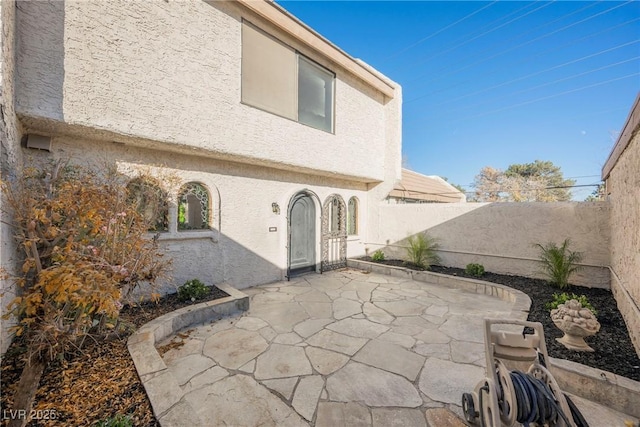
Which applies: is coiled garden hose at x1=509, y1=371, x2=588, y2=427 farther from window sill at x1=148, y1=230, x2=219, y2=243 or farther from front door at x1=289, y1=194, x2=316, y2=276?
front door at x1=289, y1=194, x2=316, y2=276

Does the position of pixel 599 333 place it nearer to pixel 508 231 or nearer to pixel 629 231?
pixel 629 231

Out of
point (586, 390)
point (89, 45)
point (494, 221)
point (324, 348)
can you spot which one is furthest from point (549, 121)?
point (89, 45)

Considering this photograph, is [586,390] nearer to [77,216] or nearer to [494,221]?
[494,221]

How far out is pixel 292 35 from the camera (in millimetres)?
7062

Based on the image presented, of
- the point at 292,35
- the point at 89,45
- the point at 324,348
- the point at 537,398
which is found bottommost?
the point at 324,348

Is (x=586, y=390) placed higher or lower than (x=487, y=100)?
lower

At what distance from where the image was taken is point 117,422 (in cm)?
222

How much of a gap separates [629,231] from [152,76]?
9.31m

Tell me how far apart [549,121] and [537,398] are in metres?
26.6

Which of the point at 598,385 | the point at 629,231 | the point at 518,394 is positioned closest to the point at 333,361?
the point at 518,394

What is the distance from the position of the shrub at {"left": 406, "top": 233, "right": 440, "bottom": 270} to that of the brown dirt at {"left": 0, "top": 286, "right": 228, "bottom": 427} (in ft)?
27.8

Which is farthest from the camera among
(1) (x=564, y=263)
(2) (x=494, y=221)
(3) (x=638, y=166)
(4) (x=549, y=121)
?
(4) (x=549, y=121)

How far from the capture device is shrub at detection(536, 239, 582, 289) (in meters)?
6.42

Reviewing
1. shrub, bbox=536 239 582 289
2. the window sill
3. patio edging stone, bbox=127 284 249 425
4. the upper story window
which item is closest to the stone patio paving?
patio edging stone, bbox=127 284 249 425
